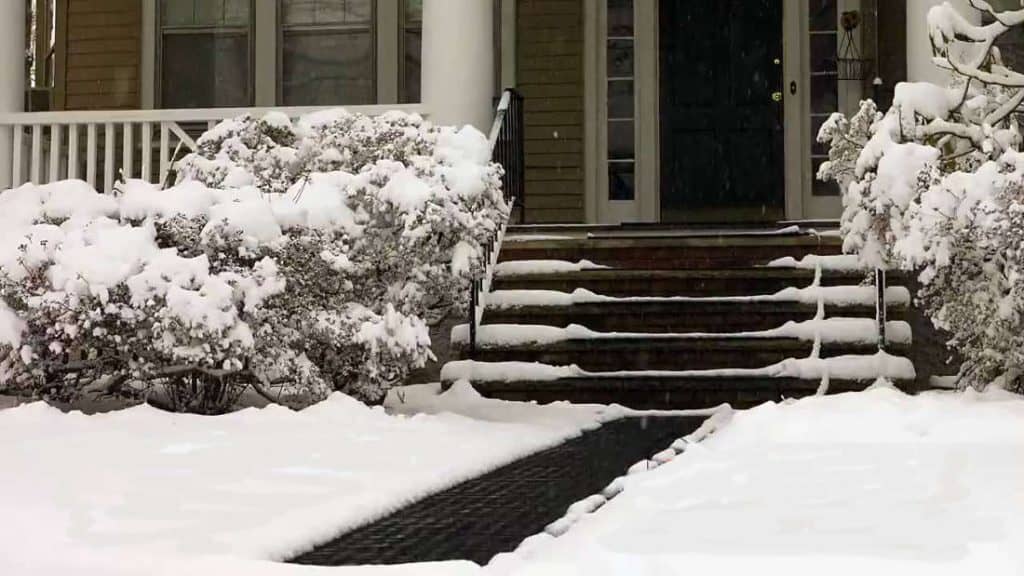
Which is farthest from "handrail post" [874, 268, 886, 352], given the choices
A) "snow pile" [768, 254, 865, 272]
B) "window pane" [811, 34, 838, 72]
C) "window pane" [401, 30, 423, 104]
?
"window pane" [401, 30, 423, 104]

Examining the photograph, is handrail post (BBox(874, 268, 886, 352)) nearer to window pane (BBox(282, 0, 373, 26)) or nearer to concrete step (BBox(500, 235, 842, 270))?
concrete step (BBox(500, 235, 842, 270))

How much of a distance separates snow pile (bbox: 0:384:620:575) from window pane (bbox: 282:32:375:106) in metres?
6.35

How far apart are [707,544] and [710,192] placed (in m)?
8.92

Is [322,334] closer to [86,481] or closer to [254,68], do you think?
[86,481]

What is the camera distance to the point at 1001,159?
19.4 ft

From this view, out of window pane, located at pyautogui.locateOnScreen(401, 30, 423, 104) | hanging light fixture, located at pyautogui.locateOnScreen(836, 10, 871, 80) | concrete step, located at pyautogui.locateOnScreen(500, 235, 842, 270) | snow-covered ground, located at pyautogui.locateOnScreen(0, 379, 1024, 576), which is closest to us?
snow-covered ground, located at pyautogui.locateOnScreen(0, 379, 1024, 576)

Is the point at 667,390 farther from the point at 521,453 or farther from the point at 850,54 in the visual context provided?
the point at 850,54

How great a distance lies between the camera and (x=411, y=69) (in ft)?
40.1

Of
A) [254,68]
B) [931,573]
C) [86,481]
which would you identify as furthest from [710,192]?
[931,573]

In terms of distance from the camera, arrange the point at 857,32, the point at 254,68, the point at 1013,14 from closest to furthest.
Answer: the point at 1013,14 → the point at 857,32 → the point at 254,68

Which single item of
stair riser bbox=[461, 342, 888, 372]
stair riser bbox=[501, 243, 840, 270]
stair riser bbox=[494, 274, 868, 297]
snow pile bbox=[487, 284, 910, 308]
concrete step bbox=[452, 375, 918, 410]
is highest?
stair riser bbox=[501, 243, 840, 270]

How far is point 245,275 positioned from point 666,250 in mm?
3362

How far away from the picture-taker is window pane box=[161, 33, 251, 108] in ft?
40.9

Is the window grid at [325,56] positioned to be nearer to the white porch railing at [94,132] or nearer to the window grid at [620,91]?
the window grid at [620,91]
